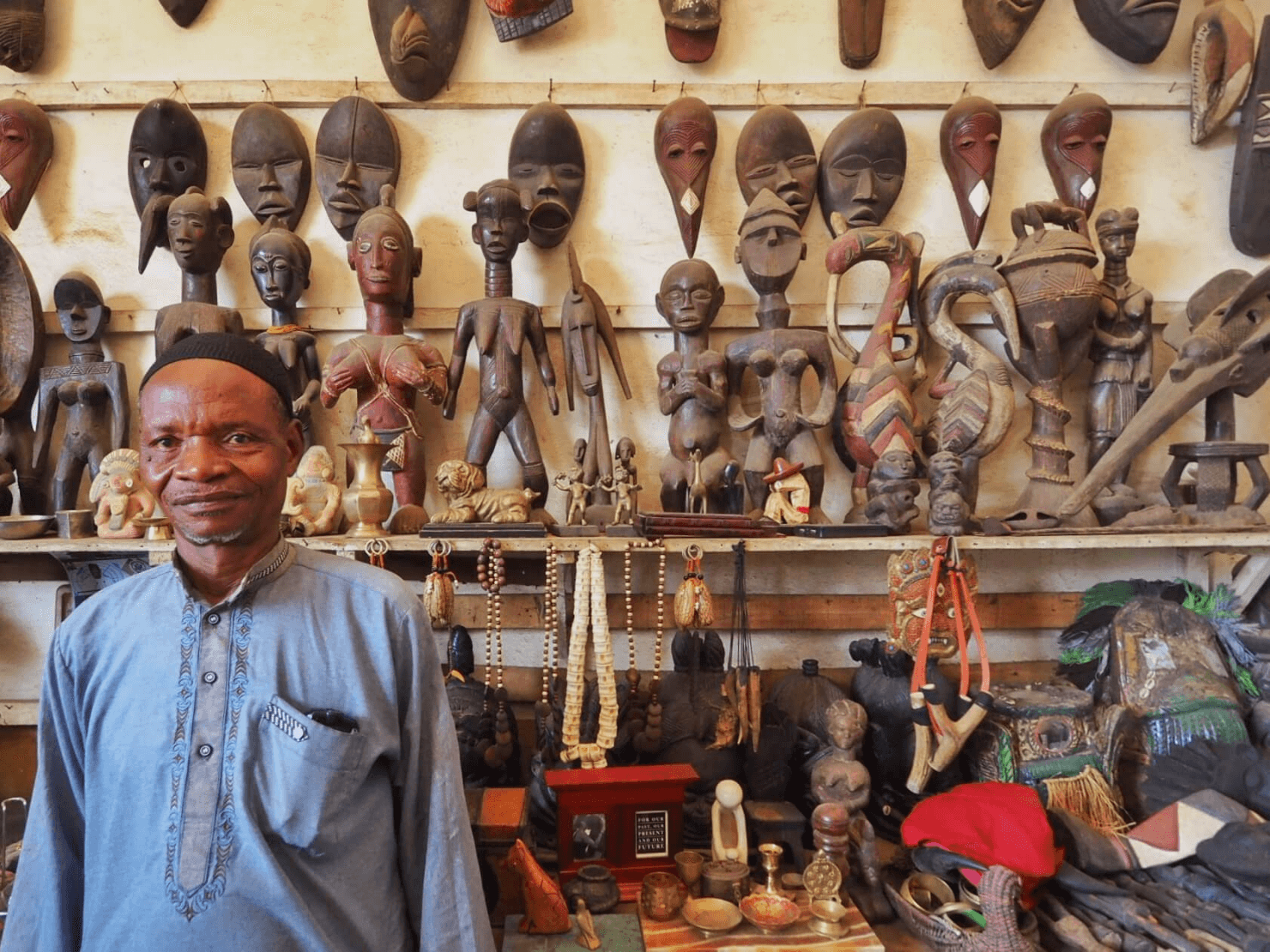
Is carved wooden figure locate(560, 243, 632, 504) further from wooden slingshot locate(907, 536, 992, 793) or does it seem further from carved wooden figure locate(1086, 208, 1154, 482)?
carved wooden figure locate(1086, 208, 1154, 482)

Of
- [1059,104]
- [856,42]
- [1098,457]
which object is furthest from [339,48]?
[1098,457]

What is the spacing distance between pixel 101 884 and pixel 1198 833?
6.41 ft

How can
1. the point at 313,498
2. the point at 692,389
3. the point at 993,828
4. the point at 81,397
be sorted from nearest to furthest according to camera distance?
1. the point at 993,828
2. the point at 313,498
3. the point at 692,389
4. the point at 81,397

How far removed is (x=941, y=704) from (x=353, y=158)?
6.90ft

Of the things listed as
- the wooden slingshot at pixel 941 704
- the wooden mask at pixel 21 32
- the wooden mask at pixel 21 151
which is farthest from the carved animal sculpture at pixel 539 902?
the wooden mask at pixel 21 32

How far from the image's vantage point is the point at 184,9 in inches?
85.4

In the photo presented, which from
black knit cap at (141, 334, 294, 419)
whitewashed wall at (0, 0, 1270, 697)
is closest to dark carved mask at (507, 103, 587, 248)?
whitewashed wall at (0, 0, 1270, 697)

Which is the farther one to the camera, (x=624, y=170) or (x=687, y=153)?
(x=624, y=170)

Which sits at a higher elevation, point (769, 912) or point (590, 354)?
point (590, 354)

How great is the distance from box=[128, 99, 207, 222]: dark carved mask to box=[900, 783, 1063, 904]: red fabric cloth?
2.51 m

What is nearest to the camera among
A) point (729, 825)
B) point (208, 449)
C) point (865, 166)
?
point (208, 449)

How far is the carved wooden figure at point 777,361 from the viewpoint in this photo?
1.93m

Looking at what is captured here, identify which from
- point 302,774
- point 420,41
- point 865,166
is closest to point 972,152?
point 865,166

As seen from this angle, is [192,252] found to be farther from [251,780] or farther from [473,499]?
[251,780]
